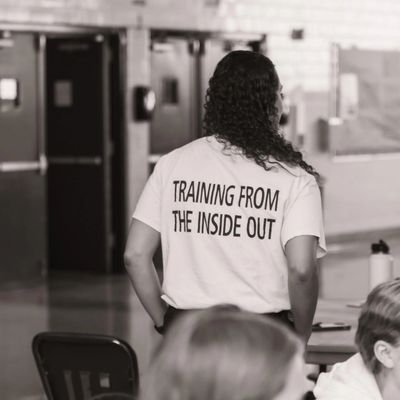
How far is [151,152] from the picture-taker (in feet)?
36.2

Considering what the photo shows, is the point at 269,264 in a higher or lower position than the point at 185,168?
lower

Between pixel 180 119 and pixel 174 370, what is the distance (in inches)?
394

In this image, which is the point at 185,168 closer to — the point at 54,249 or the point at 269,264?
the point at 269,264

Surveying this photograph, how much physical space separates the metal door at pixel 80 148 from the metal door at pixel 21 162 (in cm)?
56

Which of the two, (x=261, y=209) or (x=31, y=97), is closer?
(x=261, y=209)

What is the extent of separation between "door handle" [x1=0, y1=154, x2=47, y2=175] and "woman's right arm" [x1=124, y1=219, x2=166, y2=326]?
639 cm

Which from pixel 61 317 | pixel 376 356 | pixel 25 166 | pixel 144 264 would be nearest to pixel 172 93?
pixel 25 166

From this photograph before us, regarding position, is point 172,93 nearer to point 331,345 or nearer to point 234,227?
point 331,345

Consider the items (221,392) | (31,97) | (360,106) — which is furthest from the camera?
(360,106)

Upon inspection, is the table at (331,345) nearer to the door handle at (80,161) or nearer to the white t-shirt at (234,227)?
the white t-shirt at (234,227)

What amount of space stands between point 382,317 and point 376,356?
101mm

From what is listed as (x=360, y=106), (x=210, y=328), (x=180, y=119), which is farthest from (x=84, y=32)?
(x=210, y=328)

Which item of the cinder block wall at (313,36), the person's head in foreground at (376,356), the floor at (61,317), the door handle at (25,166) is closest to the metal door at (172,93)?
the cinder block wall at (313,36)

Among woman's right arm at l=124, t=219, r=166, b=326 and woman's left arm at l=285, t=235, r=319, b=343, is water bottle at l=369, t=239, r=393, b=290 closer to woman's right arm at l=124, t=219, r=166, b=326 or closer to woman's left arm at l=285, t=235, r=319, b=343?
woman's left arm at l=285, t=235, r=319, b=343
